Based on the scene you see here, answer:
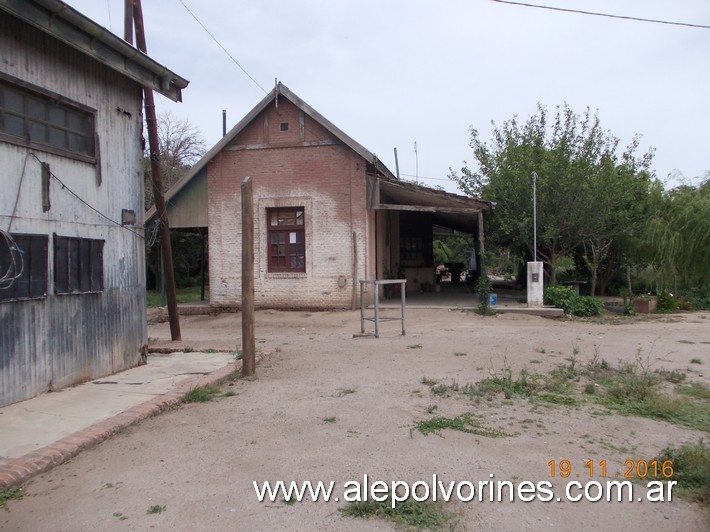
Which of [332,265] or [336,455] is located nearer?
[336,455]

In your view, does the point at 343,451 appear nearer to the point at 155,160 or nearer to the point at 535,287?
the point at 155,160

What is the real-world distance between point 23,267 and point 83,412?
1797mm

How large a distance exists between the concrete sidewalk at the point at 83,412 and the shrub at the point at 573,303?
1086 cm

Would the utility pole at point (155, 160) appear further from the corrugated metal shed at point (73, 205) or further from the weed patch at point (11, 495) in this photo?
the weed patch at point (11, 495)

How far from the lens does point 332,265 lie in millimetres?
16719

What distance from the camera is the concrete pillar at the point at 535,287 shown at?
16.1 m

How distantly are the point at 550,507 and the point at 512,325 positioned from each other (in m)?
10.8

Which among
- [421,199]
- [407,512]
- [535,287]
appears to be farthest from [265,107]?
[407,512]

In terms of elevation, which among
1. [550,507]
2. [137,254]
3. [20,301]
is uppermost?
[137,254]

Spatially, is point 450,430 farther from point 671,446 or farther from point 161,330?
point 161,330

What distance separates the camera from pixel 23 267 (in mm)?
6301

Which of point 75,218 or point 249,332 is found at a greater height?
point 75,218

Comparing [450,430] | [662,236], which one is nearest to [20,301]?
[450,430]

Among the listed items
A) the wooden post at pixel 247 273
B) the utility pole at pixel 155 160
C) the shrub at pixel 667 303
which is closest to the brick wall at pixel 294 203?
the utility pole at pixel 155 160
